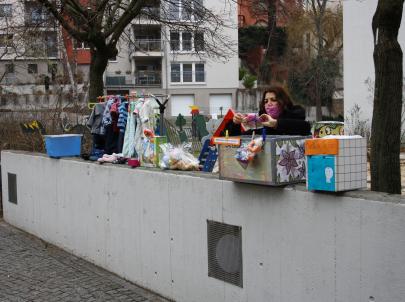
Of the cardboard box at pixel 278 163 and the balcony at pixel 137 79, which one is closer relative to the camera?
the cardboard box at pixel 278 163

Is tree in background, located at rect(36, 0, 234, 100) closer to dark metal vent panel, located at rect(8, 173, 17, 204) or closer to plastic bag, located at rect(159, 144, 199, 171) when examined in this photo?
dark metal vent panel, located at rect(8, 173, 17, 204)

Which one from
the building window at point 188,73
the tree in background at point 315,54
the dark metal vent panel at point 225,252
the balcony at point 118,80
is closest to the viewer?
the dark metal vent panel at point 225,252

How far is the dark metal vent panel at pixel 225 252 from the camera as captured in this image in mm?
5125

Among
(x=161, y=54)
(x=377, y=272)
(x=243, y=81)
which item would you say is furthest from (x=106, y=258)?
(x=243, y=81)

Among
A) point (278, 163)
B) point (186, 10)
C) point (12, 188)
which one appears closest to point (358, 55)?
point (186, 10)

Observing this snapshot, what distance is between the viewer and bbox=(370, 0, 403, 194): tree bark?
4613mm

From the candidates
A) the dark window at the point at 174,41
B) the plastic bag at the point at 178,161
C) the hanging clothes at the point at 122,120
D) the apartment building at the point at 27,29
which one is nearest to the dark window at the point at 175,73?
the apartment building at the point at 27,29

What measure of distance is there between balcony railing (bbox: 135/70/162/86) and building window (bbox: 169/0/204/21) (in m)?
45.1

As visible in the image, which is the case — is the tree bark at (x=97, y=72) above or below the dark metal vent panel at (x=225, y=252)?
above

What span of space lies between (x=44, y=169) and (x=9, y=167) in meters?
1.89

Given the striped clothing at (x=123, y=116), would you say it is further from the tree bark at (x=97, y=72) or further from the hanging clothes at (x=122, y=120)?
the tree bark at (x=97, y=72)

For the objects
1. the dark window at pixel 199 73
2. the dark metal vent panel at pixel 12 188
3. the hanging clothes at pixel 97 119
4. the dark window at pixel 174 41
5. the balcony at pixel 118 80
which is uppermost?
the dark window at pixel 199 73

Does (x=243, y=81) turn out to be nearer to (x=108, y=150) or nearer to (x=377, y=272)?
(x=108, y=150)

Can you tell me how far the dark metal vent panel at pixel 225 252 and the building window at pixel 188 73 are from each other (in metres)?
56.8
